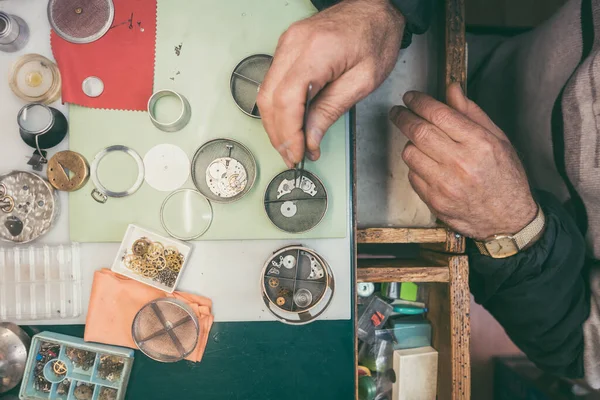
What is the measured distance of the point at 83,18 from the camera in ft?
2.95

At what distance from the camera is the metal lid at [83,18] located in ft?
2.94

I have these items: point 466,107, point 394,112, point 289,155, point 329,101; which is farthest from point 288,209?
point 466,107

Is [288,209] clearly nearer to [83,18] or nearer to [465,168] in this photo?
[465,168]

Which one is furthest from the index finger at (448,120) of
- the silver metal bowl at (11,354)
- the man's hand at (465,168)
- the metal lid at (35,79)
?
the silver metal bowl at (11,354)

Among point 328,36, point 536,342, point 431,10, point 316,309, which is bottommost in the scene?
point 536,342

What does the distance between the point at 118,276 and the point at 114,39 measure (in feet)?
1.79

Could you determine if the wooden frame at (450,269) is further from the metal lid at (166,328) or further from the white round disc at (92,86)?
the white round disc at (92,86)

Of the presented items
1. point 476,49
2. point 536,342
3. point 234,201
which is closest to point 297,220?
point 234,201

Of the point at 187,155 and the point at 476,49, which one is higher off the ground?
the point at 476,49

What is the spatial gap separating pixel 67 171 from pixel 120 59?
283 millimetres

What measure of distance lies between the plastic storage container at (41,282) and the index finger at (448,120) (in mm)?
870

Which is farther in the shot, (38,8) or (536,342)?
(536,342)

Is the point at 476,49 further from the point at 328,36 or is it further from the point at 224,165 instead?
the point at 224,165

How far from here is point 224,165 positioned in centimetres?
91
